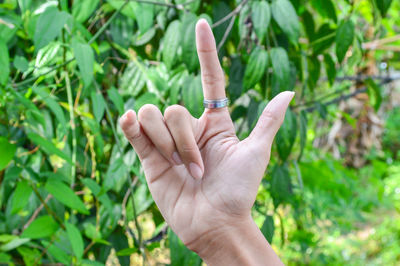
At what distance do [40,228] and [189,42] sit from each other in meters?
0.35

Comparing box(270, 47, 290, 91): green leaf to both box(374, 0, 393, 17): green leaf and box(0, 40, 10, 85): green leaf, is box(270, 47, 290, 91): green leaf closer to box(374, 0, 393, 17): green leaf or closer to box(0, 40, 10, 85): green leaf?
box(374, 0, 393, 17): green leaf

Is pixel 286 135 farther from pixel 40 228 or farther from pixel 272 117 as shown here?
pixel 40 228

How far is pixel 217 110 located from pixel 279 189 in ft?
1.02

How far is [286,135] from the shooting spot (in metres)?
0.70

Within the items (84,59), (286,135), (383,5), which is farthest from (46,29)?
(383,5)

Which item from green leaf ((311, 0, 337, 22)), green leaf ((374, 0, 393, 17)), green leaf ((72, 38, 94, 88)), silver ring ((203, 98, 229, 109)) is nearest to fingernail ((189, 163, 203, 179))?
silver ring ((203, 98, 229, 109))

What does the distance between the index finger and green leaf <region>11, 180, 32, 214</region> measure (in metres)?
0.30

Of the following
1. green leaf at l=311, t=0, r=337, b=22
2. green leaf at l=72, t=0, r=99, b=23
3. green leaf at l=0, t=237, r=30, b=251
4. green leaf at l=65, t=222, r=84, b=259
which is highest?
green leaf at l=72, t=0, r=99, b=23

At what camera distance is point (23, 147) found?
0.85 meters

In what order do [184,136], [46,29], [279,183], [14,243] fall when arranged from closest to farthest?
1. [184,136]
2. [46,29]
3. [14,243]
4. [279,183]

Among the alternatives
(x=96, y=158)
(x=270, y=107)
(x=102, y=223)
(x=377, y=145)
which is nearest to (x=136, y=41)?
(x=96, y=158)

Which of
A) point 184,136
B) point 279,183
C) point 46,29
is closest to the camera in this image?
point 184,136

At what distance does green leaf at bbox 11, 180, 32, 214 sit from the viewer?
0.62 m

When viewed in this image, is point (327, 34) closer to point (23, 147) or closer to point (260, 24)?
point (260, 24)
